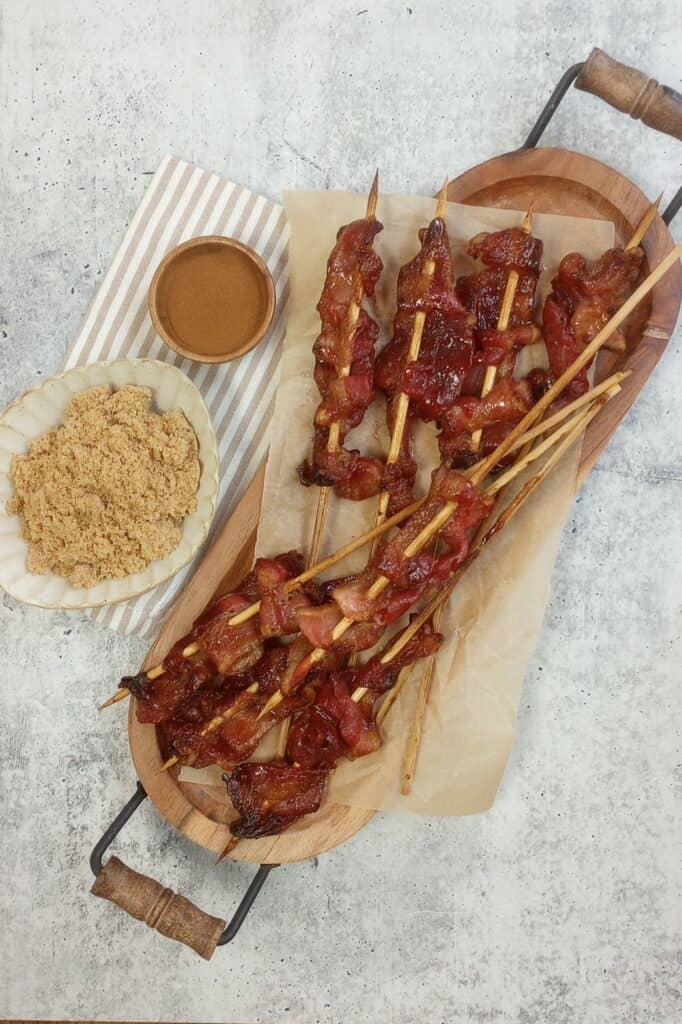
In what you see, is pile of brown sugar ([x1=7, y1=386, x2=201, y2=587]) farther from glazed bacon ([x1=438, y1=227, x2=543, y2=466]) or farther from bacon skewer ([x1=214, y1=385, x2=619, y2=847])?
glazed bacon ([x1=438, y1=227, x2=543, y2=466])

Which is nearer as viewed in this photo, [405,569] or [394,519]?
[405,569]

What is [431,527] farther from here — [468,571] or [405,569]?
[468,571]

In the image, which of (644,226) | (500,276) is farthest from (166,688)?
(644,226)

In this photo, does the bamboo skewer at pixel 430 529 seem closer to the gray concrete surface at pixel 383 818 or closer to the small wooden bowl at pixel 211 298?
the gray concrete surface at pixel 383 818

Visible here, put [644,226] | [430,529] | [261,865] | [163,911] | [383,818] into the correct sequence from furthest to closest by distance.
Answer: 1. [383,818]
2. [261,865]
3. [163,911]
4. [644,226]
5. [430,529]

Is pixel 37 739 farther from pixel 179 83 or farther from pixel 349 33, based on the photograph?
pixel 349 33

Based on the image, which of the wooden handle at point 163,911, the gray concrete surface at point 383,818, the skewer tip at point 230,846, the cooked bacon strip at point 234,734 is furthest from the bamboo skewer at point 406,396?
the wooden handle at point 163,911
